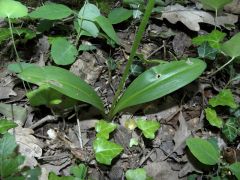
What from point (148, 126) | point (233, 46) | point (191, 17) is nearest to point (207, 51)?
point (233, 46)

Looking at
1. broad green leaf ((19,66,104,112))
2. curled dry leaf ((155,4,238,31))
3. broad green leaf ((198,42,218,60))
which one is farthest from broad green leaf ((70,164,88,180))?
curled dry leaf ((155,4,238,31))

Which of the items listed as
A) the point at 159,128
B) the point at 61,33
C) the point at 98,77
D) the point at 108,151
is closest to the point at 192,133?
the point at 159,128

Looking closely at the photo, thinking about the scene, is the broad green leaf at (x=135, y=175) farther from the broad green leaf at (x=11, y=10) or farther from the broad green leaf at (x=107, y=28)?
the broad green leaf at (x=11, y=10)

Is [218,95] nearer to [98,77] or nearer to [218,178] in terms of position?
[218,178]

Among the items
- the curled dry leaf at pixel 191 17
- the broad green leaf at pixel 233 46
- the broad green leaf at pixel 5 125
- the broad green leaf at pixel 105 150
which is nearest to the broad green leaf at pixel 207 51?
the broad green leaf at pixel 233 46

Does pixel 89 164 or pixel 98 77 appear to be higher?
pixel 98 77

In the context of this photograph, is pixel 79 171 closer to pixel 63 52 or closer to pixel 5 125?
pixel 5 125
